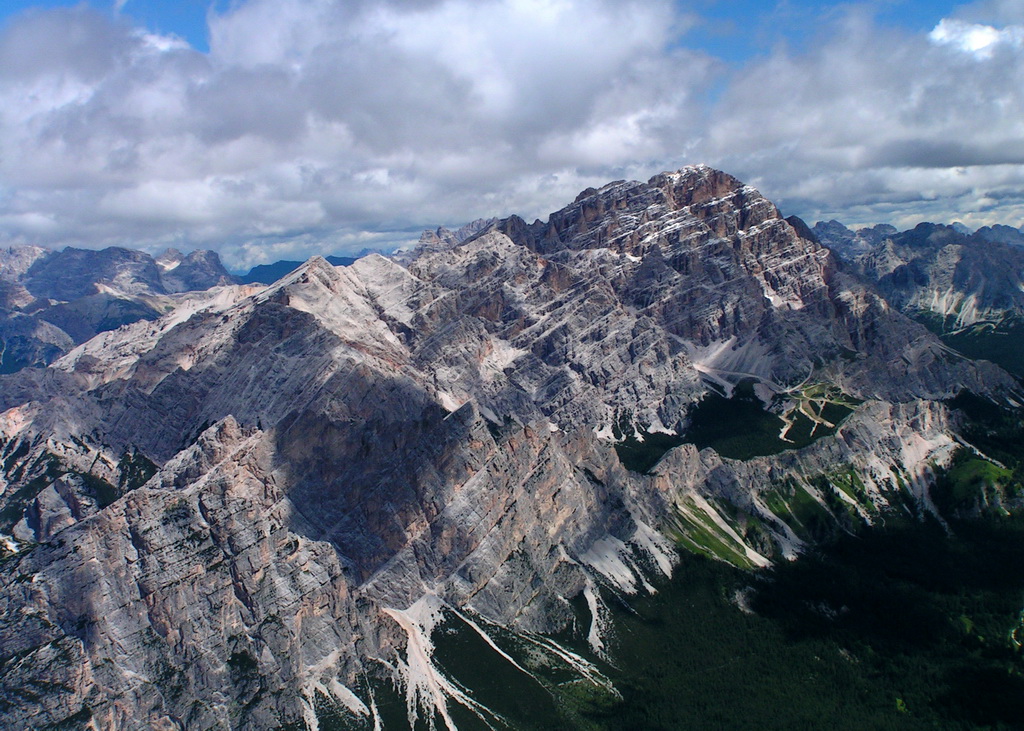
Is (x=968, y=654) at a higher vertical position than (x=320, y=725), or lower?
lower

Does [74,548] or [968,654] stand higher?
[74,548]

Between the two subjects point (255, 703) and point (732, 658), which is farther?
point (732, 658)

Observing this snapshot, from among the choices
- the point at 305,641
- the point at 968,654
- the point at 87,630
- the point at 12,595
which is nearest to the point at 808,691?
the point at 968,654

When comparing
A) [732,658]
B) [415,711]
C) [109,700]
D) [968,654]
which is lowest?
[968,654]

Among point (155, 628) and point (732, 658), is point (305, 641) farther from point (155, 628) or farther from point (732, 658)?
point (732, 658)

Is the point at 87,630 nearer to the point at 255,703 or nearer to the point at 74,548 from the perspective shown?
the point at 74,548

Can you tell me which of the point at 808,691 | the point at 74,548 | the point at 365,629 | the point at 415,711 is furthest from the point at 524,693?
the point at 74,548

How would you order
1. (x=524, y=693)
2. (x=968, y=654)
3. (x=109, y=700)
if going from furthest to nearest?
1. (x=968, y=654)
2. (x=524, y=693)
3. (x=109, y=700)

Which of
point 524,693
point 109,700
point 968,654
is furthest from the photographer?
point 968,654

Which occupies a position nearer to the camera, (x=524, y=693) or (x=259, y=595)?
(x=524, y=693)
